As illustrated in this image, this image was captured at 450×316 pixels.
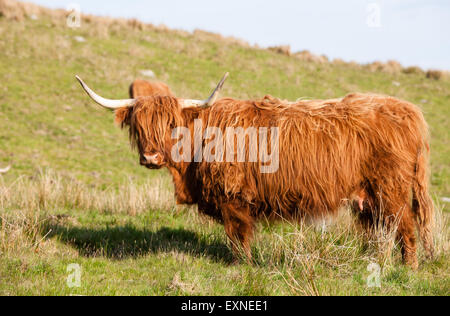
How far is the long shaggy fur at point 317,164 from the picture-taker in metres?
3.64

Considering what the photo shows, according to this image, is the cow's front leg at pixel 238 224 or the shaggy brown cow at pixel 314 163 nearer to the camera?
the shaggy brown cow at pixel 314 163

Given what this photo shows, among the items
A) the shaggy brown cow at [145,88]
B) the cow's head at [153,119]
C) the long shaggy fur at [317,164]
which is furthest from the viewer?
the shaggy brown cow at [145,88]

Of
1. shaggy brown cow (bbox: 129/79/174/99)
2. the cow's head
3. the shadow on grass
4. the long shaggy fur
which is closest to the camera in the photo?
the long shaggy fur

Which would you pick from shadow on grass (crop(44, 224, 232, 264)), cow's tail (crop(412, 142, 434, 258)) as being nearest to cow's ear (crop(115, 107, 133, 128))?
shadow on grass (crop(44, 224, 232, 264))

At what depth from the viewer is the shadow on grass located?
4.24 m

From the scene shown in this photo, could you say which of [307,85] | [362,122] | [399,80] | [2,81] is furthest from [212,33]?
[362,122]

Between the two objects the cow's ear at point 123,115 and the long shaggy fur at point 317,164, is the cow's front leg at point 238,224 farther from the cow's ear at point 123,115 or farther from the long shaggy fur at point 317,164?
the cow's ear at point 123,115

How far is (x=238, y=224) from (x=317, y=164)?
2.92 feet

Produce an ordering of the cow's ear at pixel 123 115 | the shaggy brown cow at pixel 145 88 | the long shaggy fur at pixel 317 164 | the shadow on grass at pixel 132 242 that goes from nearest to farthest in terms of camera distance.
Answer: the long shaggy fur at pixel 317 164
the cow's ear at pixel 123 115
the shadow on grass at pixel 132 242
the shaggy brown cow at pixel 145 88

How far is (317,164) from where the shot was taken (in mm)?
3660

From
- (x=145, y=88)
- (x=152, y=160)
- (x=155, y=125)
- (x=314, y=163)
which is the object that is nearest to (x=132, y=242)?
(x=152, y=160)

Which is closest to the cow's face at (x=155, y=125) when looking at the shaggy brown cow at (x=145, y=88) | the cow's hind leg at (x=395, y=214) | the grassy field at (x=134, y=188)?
the grassy field at (x=134, y=188)

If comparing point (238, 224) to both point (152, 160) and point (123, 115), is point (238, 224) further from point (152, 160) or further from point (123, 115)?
point (123, 115)

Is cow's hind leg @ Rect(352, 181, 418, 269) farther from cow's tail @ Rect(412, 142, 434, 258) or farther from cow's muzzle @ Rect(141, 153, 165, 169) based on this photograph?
cow's muzzle @ Rect(141, 153, 165, 169)
